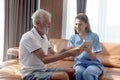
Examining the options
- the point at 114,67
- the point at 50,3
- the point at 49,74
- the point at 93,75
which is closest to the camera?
the point at 49,74

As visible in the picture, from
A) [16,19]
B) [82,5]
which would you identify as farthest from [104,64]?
[16,19]

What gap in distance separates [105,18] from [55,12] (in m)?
0.99

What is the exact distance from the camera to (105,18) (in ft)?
13.9

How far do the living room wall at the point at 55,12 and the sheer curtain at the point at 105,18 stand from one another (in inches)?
22.3

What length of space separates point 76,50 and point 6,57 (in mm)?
2628

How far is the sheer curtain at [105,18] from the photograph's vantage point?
4.17 m

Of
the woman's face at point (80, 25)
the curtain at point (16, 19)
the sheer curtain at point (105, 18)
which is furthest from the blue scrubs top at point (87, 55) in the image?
the curtain at point (16, 19)

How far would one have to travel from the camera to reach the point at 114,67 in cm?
341

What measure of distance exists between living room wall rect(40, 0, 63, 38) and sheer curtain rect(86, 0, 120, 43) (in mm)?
565

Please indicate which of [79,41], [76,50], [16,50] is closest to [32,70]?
[76,50]

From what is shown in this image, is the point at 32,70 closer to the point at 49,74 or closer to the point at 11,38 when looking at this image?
the point at 49,74

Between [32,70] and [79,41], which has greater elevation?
[79,41]

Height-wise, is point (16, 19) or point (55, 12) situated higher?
point (55, 12)

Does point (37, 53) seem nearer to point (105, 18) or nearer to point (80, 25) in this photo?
point (80, 25)
